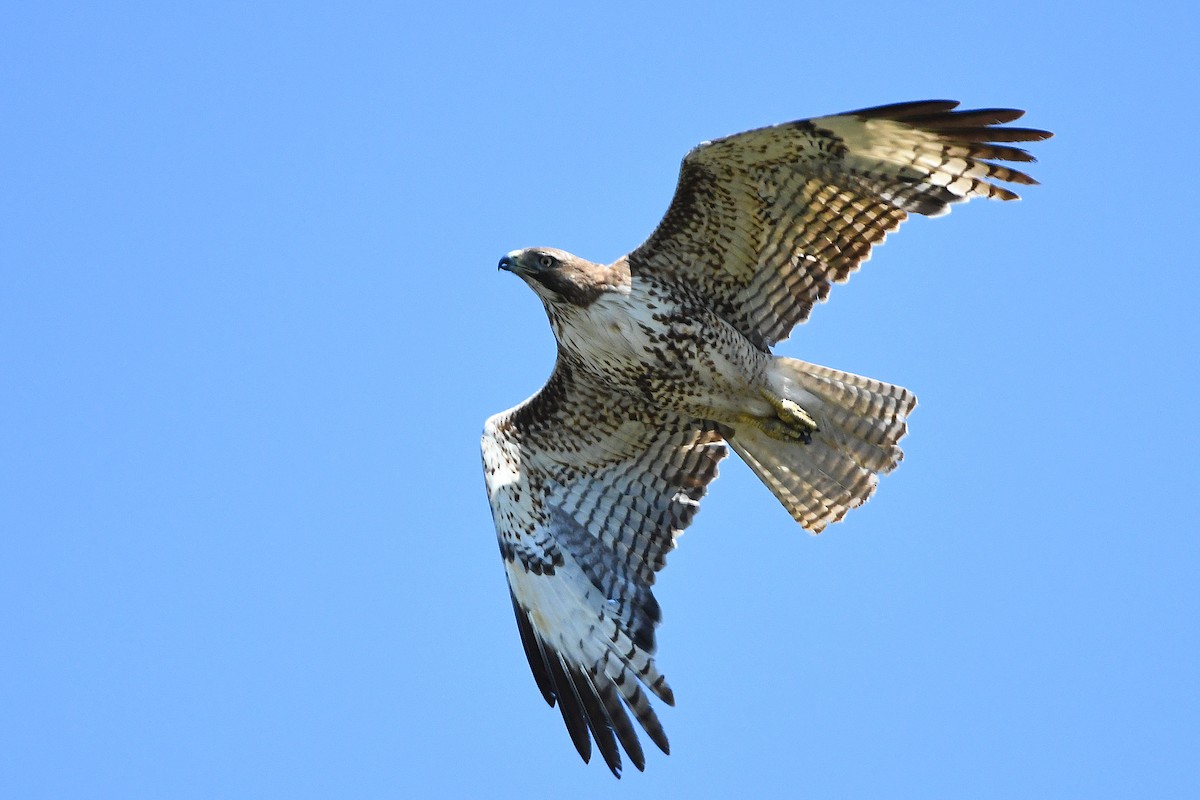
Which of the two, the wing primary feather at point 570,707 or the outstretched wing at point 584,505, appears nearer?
the wing primary feather at point 570,707

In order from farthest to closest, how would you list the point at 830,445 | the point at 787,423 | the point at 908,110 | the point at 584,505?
1. the point at 584,505
2. the point at 830,445
3. the point at 787,423
4. the point at 908,110

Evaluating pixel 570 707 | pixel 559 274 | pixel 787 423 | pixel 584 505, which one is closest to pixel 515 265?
pixel 559 274

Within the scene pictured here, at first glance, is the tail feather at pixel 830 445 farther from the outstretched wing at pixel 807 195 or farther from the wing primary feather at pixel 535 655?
the wing primary feather at pixel 535 655

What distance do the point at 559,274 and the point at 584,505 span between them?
5.16 feet

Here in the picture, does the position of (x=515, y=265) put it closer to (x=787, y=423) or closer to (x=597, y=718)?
(x=787, y=423)

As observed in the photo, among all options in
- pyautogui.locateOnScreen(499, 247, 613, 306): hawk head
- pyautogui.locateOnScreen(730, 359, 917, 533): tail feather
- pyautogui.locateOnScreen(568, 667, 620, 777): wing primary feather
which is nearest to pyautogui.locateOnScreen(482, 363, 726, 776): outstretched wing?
pyautogui.locateOnScreen(568, 667, 620, 777): wing primary feather

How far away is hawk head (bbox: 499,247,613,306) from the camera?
924cm

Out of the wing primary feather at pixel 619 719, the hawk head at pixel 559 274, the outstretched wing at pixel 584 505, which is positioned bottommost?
the wing primary feather at pixel 619 719

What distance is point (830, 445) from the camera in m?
9.70

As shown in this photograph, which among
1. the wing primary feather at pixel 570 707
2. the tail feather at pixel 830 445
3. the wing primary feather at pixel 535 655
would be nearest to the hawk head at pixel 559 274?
the tail feather at pixel 830 445

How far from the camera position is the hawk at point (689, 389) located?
886cm

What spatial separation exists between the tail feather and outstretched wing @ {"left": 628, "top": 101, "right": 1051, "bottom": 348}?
385 millimetres

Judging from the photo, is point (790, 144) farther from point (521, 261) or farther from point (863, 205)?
point (521, 261)

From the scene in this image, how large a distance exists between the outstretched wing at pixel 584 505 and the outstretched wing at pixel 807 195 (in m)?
0.94
